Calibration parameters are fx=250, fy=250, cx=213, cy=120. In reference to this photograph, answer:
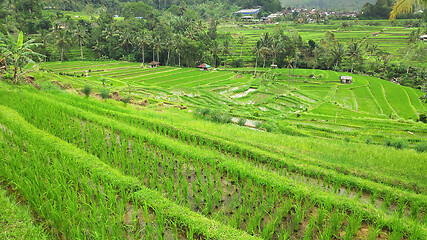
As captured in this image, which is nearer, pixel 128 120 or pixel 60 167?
pixel 60 167

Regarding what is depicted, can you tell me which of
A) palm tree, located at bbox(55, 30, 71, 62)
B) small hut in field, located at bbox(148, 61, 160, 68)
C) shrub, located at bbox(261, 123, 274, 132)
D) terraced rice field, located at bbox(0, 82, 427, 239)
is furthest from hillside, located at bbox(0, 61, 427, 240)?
palm tree, located at bbox(55, 30, 71, 62)

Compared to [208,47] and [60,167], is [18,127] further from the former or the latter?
[208,47]

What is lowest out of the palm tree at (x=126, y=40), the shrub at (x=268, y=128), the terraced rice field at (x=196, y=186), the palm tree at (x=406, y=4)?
the shrub at (x=268, y=128)

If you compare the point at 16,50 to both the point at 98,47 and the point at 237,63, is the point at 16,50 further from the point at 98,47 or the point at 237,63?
the point at 98,47

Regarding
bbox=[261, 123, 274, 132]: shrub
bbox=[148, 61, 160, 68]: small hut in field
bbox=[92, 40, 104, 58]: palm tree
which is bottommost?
bbox=[261, 123, 274, 132]: shrub

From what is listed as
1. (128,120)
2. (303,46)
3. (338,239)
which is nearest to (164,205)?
(338,239)

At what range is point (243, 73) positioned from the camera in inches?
1768

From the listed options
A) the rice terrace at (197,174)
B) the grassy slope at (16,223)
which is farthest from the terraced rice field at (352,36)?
the grassy slope at (16,223)

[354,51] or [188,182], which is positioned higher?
[354,51]

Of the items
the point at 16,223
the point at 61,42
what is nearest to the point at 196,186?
the point at 16,223

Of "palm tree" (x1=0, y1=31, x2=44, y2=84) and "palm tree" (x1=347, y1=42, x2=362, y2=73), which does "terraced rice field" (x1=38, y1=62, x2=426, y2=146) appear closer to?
"palm tree" (x1=0, y1=31, x2=44, y2=84)

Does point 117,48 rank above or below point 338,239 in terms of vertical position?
above

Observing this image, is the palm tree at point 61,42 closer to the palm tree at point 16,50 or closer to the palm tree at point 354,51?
the palm tree at point 16,50

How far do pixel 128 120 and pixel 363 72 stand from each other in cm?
4797
